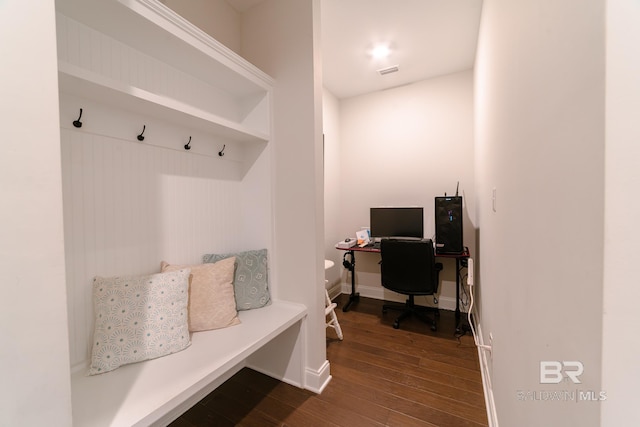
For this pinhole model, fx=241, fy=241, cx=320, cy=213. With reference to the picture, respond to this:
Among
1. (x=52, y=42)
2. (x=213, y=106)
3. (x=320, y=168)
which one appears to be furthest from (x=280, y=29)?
(x=52, y=42)

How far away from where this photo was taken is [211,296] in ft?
4.94

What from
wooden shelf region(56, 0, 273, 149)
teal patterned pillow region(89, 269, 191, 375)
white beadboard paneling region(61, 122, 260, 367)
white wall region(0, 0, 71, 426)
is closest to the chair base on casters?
white beadboard paneling region(61, 122, 260, 367)

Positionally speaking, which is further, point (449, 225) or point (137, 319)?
point (449, 225)

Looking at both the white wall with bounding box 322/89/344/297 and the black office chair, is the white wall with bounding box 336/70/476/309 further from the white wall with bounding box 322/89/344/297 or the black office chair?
the black office chair

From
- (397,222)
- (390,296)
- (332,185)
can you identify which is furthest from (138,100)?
(390,296)

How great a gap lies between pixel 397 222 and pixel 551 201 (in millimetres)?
2529

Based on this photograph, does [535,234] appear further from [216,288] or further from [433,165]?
[433,165]

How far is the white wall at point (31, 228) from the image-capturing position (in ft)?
2.00

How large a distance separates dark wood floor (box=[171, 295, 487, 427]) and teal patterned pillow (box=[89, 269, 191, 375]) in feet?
2.21

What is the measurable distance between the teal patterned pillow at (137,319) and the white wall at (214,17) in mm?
1701

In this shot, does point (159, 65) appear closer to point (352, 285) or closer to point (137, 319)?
point (137, 319)

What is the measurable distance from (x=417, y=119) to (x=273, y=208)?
2.37 meters

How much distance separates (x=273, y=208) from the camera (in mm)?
1836

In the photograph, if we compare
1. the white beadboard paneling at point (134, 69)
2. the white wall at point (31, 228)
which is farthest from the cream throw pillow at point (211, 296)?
the white beadboard paneling at point (134, 69)
